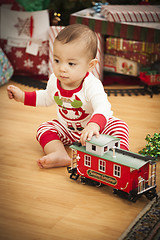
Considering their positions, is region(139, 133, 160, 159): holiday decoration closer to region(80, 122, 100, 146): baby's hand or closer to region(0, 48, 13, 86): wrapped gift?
region(80, 122, 100, 146): baby's hand

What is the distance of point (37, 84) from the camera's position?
93.2 inches

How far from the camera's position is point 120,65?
236 centimetres

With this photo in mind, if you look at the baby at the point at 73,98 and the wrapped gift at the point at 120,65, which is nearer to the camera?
the baby at the point at 73,98

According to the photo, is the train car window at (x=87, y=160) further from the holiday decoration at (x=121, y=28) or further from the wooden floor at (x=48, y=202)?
the holiday decoration at (x=121, y=28)

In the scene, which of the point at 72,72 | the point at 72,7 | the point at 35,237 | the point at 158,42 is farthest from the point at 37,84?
the point at 35,237

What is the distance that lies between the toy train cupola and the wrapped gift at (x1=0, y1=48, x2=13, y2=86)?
4.26 ft

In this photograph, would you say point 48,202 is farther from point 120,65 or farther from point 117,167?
point 120,65

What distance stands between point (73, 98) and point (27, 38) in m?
1.18

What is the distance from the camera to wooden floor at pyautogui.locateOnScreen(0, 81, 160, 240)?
1024 millimetres

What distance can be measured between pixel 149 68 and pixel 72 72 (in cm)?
109

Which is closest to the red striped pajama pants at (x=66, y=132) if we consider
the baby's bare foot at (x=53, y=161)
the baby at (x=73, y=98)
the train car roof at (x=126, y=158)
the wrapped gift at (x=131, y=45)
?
the baby at (x=73, y=98)

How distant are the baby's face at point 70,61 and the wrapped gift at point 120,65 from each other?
1.02 metres

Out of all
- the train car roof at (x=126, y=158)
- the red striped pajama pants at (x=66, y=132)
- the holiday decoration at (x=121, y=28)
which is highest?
the holiday decoration at (x=121, y=28)

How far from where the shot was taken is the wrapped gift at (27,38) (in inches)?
94.8
